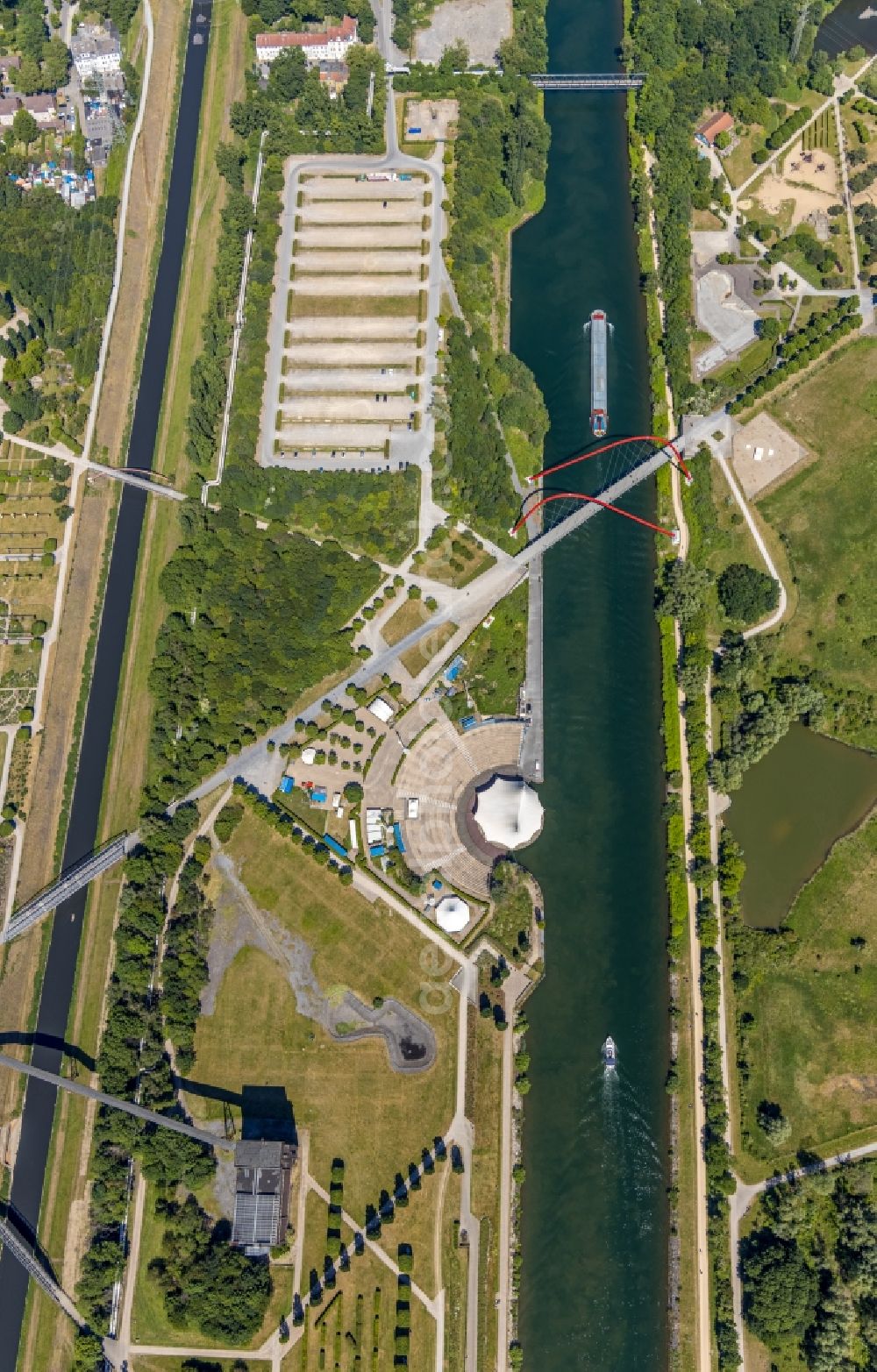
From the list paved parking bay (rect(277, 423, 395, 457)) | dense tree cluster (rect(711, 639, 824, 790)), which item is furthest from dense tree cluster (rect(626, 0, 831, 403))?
dense tree cluster (rect(711, 639, 824, 790))

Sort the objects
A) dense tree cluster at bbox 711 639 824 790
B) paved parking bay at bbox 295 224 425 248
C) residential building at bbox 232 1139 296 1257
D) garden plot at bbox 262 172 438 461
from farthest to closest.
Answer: paved parking bay at bbox 295 224 425 248 → garden plot at bbox 262 172 438 461 → dense tree cluster at bbox 711 639 824 790 → residential building at bbox 232 1139 296 1257

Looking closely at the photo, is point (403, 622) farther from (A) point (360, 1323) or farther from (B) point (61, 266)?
(B) point (61, 266)

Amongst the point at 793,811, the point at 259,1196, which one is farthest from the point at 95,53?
the point at 259,1196

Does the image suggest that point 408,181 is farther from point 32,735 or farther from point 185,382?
point 32,735

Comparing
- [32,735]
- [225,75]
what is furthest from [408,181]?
[32,735]

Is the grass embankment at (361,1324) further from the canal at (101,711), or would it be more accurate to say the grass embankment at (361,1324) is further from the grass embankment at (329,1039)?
the canal at (101,711)

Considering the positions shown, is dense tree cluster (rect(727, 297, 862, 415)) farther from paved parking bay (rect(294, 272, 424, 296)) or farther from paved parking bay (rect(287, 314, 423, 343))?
paved parking bay (rect(294, 272, 424, 296))
